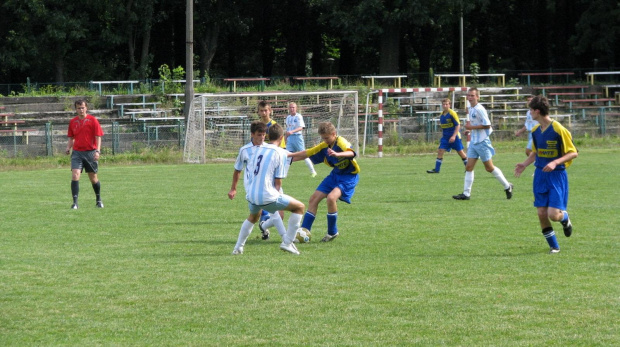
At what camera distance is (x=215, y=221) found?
12281 millimetres

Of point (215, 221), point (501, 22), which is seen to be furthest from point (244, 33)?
point (215, 221)

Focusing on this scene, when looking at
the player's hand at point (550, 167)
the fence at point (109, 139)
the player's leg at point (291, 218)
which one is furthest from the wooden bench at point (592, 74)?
the player's leg at point (291, 218)

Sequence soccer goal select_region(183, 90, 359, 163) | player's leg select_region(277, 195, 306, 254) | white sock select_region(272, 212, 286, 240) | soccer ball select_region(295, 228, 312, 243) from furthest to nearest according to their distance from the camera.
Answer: soccer goal select_region(183, 90, 359, 163)
soccer ball select_region(295, 228, 312, 243)
white sock select_region(272, 212, 286, 240)
player's leg select_region(277, 195, 306, 254)

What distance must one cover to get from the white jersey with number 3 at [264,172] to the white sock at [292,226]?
428mm

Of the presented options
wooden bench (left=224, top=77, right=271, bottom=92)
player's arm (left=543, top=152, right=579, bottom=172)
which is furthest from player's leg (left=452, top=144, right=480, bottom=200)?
wooden bench (left=224, top=77, right=271, bottom=92)

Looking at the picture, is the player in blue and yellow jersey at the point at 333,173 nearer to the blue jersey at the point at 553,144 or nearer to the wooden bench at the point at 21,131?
the blue jersey at the point at 553,144

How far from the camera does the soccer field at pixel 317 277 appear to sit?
6.04 m

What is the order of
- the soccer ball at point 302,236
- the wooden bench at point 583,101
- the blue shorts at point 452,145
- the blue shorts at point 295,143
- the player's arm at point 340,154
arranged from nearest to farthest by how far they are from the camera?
the player's arm at point 340,154, the soccer ball at point 302,236, the blue shorts at point 295,143, the blue shorts at point 452,145, the wooden bench at point 583,101

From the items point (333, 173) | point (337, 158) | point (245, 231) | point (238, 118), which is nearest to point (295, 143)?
point (238, 118)

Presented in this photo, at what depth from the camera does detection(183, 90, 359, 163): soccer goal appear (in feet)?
86.0

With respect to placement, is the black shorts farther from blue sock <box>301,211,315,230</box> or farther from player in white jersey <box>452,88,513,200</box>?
player in white jersey <box>452,88,513,200</box>

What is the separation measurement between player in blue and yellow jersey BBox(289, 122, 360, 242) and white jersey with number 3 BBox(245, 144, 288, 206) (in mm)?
1064

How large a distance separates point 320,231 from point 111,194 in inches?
255

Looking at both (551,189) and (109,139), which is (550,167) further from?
(109,139)
